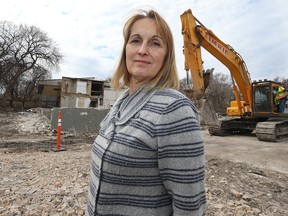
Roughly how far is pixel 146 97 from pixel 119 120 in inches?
7.5

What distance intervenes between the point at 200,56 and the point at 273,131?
174 inches

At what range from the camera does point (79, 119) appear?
38.0ft

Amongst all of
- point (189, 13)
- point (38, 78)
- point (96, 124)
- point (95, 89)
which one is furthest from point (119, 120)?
point (38, 78)

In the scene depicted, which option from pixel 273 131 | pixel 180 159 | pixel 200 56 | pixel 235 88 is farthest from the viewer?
pixel 235 88

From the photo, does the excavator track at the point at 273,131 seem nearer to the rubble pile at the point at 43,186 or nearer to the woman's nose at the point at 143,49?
the rubble pile at the point at 43,186

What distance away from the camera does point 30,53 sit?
3281 cm

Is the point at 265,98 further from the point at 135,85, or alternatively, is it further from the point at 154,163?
the point at 154,163

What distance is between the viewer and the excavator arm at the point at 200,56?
30.9 ft

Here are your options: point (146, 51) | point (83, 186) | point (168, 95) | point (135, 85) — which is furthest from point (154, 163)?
point (83, 186)

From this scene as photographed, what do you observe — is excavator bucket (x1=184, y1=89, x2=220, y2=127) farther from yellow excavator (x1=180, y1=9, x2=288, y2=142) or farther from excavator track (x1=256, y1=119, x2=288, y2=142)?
excavator track (x1=256, y1=119, x2=288, y2=142)

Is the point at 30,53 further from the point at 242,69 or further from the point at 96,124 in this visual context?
the point at 242,69

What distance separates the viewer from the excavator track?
32.7ft

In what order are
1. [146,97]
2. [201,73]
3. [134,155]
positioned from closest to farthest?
[134,155] < [146,97] < [201,73]

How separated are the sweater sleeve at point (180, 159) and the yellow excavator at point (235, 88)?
8.36m
